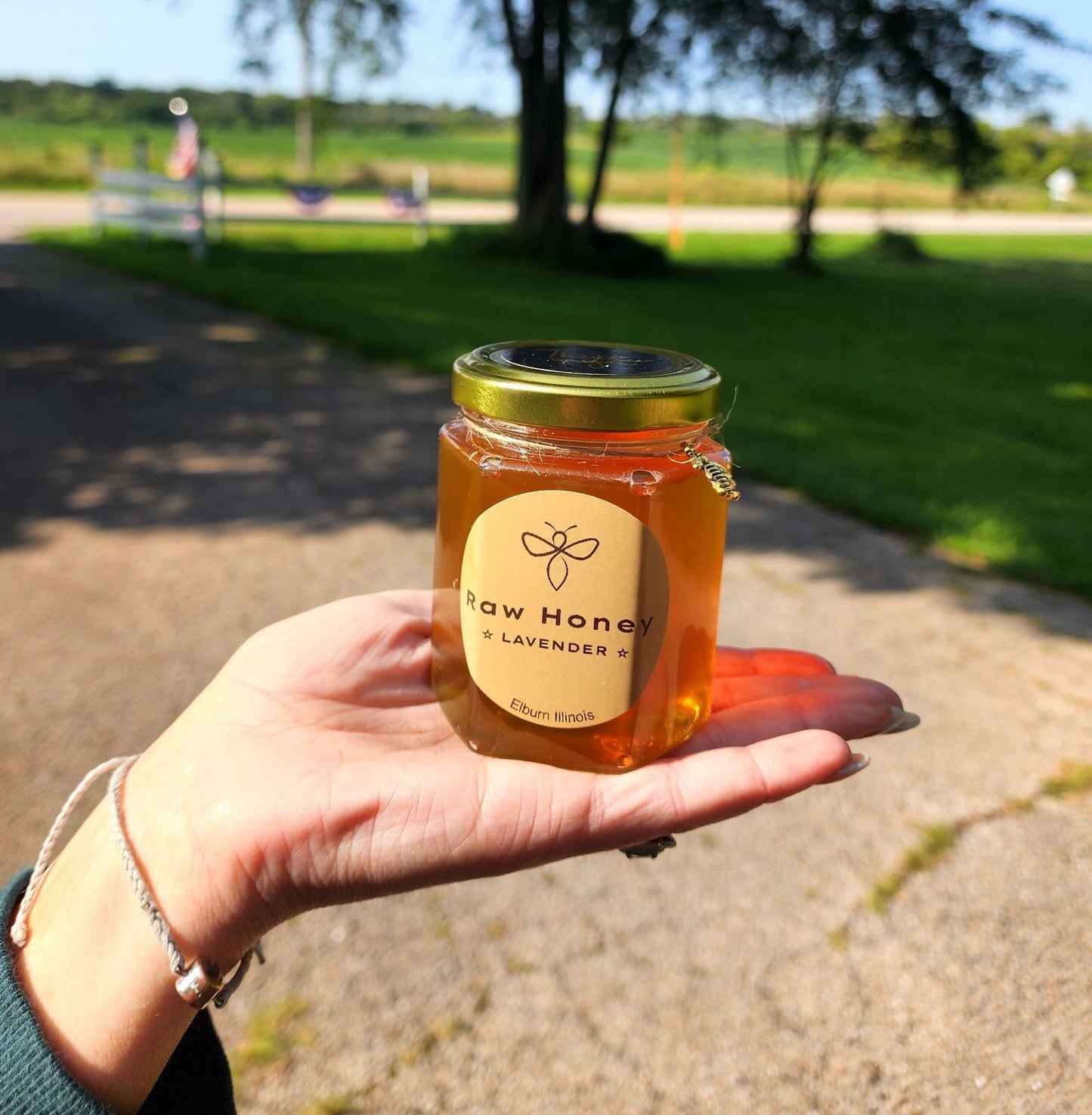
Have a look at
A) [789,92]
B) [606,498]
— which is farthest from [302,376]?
[789,92]

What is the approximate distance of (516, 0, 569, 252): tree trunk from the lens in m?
15.0

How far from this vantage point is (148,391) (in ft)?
22.8

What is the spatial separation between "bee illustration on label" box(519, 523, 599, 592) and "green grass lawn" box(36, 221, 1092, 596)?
3.59m

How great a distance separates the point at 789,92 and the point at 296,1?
7532 millimetres

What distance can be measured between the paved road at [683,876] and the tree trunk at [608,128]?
37.8 ft

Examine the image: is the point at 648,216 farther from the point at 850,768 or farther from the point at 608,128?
the point at 850,768

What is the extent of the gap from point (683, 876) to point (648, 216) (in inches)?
1051

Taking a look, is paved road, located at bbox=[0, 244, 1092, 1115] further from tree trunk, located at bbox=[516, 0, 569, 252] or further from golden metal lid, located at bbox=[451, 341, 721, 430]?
tree trunk, located at bbox=[516, 0, 569, 252]

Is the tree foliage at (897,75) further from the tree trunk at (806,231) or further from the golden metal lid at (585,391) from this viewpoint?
the golden metal lid at (585,391)

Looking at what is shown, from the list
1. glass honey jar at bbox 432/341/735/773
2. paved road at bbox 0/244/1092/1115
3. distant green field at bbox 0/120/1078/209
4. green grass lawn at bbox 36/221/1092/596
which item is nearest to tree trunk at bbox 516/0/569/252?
green grass lawn at bbox 36/221/1092/596

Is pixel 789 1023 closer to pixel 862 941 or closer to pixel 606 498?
pixel 862 941

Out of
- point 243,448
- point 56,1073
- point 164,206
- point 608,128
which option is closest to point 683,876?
point 56,1073

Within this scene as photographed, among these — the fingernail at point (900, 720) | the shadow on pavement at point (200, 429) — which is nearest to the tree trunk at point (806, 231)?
the shadow on pavement at point (200, 429)

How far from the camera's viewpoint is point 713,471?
1414mm
